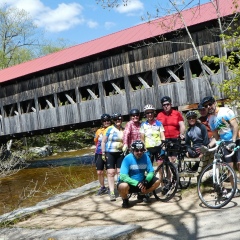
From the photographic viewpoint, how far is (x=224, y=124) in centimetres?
518

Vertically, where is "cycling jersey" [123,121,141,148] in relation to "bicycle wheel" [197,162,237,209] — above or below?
above

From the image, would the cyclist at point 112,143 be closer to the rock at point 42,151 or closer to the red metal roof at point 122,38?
the red metal roof at point 122,38

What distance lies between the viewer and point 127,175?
18.3 feet

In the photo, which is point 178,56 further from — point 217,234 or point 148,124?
point 217,234

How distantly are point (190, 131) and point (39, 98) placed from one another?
1591 cm

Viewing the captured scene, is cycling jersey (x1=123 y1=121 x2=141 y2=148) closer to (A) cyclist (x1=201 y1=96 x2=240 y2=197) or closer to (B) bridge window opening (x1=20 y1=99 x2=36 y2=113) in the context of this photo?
(A) cyclist (x1=201 y1=96 x2=240 y2=197)

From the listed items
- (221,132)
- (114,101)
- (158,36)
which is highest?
(158,36)

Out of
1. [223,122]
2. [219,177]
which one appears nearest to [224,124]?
[223,122]

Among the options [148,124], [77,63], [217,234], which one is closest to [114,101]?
[77,63]

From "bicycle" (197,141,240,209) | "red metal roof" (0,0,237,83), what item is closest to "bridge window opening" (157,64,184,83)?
"red metal roof" (0,0,237,83)

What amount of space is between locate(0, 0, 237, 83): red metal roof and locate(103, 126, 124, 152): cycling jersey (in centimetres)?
663

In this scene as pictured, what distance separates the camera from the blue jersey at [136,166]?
5617 millimetres

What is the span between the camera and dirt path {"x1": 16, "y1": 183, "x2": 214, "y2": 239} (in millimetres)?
4359

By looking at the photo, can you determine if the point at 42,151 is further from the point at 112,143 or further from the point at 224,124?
the point at 224,124
